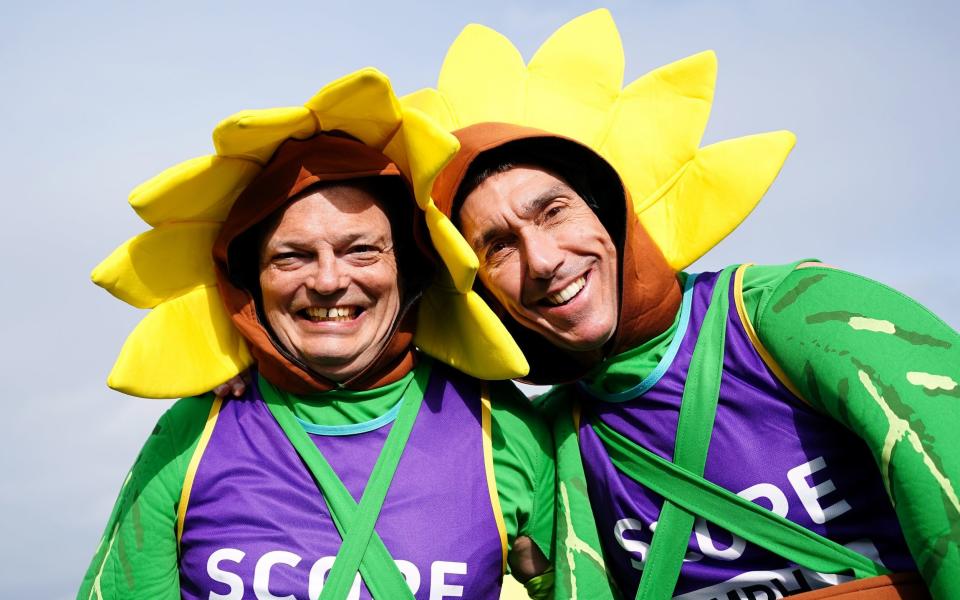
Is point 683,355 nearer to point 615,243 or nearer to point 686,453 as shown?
point 686,453

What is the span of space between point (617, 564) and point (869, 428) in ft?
3.42

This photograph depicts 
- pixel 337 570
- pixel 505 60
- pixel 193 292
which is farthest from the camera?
pixel 505 60

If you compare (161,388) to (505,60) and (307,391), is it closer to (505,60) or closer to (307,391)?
(307,391)

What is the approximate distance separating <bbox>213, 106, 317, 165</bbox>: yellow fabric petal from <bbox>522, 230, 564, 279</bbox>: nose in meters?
0.79

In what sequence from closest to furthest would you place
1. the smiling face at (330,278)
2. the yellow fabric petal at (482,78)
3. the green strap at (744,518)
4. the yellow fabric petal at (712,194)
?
the green strap at (744,518) < the smiling face at (330,278) < the yellow fabric petal at (712,194) < the yellow fabric petal at (482,78)

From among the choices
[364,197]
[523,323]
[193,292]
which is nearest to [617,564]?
[523,323]

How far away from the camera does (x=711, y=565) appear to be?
10.1ft

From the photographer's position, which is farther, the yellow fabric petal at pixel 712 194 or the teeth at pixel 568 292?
the yellow fabric petal at pixel 712 194

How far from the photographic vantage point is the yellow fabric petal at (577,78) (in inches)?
143

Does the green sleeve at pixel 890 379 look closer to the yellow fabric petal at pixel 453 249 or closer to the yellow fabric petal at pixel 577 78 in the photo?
the yellow fabric petal at pixel 453 249

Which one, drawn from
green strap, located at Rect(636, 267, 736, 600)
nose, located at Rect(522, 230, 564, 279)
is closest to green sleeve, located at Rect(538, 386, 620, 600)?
green strap, located at Rect(636, 267, 736, 600)

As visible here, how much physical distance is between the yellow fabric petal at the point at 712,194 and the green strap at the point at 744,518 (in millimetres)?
741

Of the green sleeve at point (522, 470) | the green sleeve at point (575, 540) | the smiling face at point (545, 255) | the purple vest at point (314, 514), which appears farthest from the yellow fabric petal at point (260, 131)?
the green sleeve at point (575, 540)

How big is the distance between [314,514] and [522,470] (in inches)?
27.3
